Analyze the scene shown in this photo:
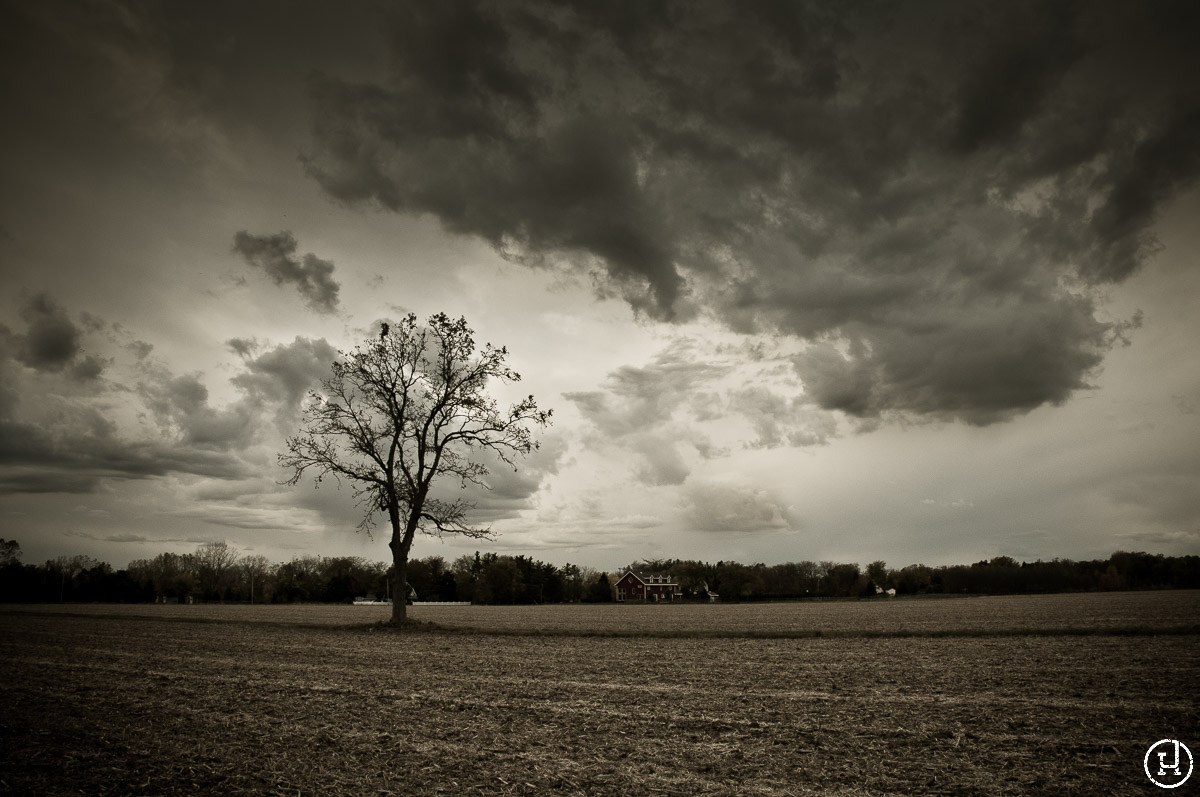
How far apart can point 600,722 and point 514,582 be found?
12227cm

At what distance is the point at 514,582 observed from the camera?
127375 millimetres

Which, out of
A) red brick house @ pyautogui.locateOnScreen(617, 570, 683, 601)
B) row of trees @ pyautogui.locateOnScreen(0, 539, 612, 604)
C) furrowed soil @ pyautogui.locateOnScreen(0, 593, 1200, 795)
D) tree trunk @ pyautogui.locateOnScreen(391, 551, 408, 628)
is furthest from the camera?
red brick house @ pyautogui.locateOnScreen(617, 570, 683, 601)

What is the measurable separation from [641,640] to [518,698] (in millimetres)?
14936

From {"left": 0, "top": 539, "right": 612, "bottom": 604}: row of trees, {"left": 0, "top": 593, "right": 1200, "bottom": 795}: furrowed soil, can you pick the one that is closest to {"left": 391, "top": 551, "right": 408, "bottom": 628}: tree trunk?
{"left": 0, "top": 593, "right": 1200, "bottom": 795}: furrowed soil

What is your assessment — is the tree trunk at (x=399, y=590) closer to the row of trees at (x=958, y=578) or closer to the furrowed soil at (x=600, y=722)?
the furrowed soil at (x=600, y=722)

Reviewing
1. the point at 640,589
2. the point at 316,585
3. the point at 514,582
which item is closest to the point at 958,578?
the point at 640,589

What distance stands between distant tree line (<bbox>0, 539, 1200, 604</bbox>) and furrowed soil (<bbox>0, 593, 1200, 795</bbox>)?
114978mm

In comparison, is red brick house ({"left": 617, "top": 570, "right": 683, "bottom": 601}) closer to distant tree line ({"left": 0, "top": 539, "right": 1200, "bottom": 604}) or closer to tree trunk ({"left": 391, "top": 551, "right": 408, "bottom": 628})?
distant tree line ({"left": 0, "top": 539, "right": 1200, "bottom": 604})

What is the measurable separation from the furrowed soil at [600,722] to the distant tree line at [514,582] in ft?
377

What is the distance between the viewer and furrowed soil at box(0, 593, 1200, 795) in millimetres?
7676

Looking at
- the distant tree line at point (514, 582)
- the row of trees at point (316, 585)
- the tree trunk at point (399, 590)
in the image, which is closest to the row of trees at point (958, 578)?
the distant tree line at point (514, 582)

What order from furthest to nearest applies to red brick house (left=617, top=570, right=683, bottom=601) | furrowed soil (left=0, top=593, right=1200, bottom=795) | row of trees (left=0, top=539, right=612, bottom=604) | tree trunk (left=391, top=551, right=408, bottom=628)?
red brick house (left=617, top=570, right=683, bottom=601) < row of trees (left=0, top=539, right=612, bottom=604) < tree trunk (left=391, top=551, right=408, bottom=628) < furrowed soil (left=0, top=593, right=1200, bottom=795)

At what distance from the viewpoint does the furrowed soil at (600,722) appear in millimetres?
7676

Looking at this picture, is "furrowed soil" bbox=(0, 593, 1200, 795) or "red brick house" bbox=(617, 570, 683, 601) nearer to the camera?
"furrowed soil" bbox=(0, 593, 1200, 795)
